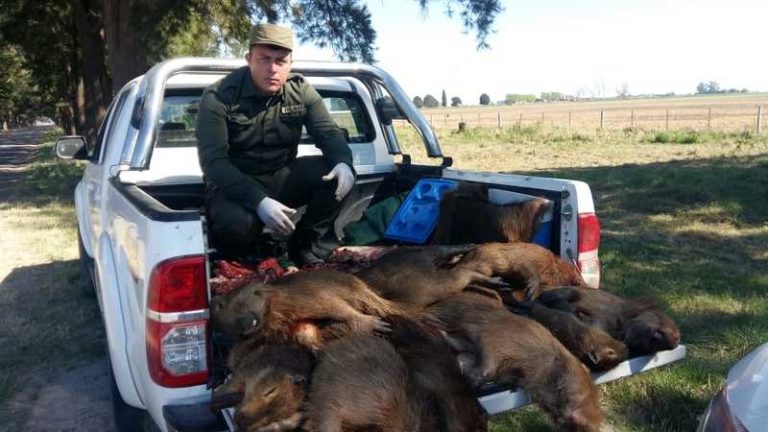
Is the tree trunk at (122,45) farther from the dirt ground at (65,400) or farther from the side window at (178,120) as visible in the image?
the dirt ground at (65,400)

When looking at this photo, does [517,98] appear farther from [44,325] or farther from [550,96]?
[44,325]

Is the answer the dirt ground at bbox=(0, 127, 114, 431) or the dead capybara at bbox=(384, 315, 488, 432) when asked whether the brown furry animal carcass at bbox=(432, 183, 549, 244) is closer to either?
the dead capybara at bbox=(384, 315, 488, 432)

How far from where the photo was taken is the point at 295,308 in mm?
2445

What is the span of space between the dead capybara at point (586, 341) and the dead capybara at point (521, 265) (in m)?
0.32

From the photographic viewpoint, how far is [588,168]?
50.0ft

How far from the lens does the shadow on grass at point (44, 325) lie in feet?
15.8

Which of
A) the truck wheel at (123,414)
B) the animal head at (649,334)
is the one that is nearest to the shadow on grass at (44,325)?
the truck wheel at (123,414)

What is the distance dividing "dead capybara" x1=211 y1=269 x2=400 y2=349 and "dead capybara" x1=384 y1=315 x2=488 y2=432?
0.37ft

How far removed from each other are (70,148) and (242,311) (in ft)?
11.5

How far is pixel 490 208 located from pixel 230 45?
1372 cm

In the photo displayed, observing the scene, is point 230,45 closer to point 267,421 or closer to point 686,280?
point 686,280

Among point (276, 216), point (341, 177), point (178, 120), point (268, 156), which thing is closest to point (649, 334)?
point (276, 216)

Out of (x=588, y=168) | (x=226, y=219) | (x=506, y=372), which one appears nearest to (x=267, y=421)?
(x=506, y=372)

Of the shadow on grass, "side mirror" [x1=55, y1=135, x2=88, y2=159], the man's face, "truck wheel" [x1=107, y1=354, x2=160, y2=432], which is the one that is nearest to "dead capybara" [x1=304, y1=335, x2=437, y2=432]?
"truck wheel" [x1=107, y1=354, x2=160, y2=432]
